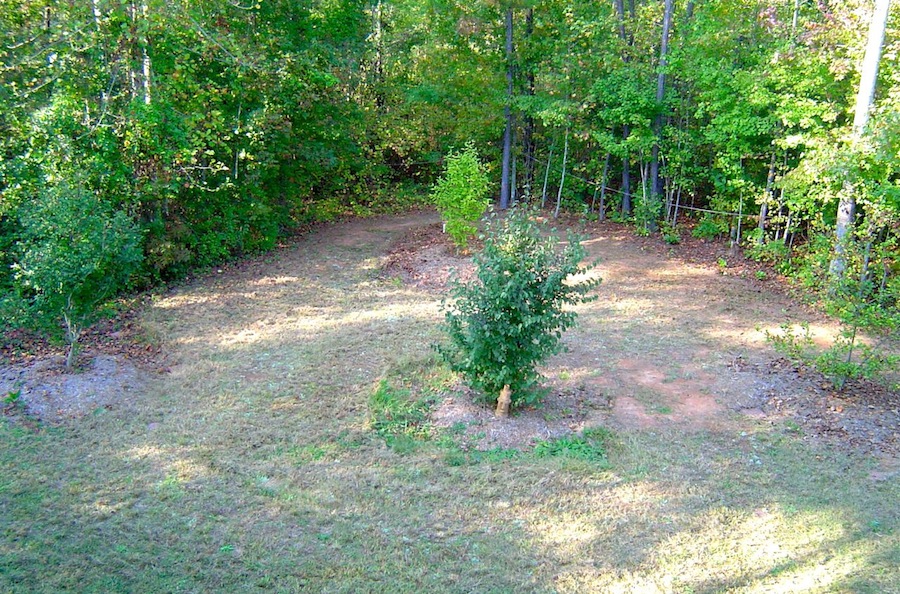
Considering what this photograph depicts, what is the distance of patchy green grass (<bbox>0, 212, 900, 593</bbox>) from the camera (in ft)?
13.4

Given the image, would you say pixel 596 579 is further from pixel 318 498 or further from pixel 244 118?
pixel 244 118

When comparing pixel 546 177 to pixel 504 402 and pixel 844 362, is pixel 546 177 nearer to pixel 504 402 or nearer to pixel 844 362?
pixel 844 362

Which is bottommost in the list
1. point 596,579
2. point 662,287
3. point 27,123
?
point 596,579

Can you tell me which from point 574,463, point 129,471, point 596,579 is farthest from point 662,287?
point 129,471

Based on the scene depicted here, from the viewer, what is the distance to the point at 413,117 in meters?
16.9

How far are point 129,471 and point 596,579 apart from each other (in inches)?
138

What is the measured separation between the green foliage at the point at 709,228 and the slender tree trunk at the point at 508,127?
4564mm

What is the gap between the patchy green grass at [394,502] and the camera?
409 cm

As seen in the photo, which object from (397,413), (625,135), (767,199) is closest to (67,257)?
(397,413)

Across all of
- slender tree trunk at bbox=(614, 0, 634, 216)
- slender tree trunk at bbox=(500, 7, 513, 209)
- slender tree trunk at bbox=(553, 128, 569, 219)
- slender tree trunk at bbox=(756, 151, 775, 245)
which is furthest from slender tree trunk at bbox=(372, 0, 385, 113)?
slender tree trunk at bbox=(756, 151, 775, 245)

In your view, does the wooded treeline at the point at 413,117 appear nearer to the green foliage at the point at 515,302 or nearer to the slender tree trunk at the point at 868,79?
the slender tree trunk at the point at 868,79

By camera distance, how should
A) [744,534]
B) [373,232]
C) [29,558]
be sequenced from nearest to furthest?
[29,558] < [744,534] < [373,232]

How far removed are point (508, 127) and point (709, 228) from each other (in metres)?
5.11

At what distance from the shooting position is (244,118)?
11039 mm
